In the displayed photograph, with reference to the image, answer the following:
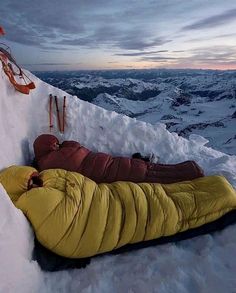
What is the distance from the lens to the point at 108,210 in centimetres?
379

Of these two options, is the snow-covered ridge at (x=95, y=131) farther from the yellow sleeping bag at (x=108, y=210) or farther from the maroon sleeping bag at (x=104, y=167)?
the yellow sleeping bag at (x=108, y=210)

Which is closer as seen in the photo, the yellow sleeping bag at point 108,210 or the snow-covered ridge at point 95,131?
the yellow sleeping bag at point 108,210

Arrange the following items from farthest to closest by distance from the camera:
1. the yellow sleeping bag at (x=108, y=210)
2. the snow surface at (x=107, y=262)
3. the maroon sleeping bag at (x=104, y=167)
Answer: the maroon sleeping bag at (x=104, y=167) < the yellow sleeping bag at (x=108, y=210) < the snow surface at (x=107, y=262)

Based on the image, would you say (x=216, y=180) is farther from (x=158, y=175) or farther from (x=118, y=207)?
(x=118, y=207)

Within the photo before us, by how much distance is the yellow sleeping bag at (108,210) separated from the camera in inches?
140

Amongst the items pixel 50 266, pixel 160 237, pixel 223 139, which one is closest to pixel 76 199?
pixel 50 266

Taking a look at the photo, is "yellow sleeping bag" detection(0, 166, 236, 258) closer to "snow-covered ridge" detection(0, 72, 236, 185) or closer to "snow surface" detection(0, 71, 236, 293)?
"snow surface" detection(0, 71, 236, 293)

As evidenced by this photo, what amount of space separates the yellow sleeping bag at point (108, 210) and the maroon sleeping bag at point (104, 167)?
2.15ft

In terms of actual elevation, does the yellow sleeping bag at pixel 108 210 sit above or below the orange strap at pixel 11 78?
below

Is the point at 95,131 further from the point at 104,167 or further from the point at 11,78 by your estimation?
the point at 11,78

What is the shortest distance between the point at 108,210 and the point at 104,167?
147 centimetres

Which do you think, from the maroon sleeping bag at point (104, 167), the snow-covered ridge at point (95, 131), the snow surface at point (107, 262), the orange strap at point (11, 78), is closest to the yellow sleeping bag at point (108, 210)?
the snow surface at point (107, 262)

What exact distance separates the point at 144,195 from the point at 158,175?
1.09 meters

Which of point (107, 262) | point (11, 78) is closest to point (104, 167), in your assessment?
point (107, 262)
